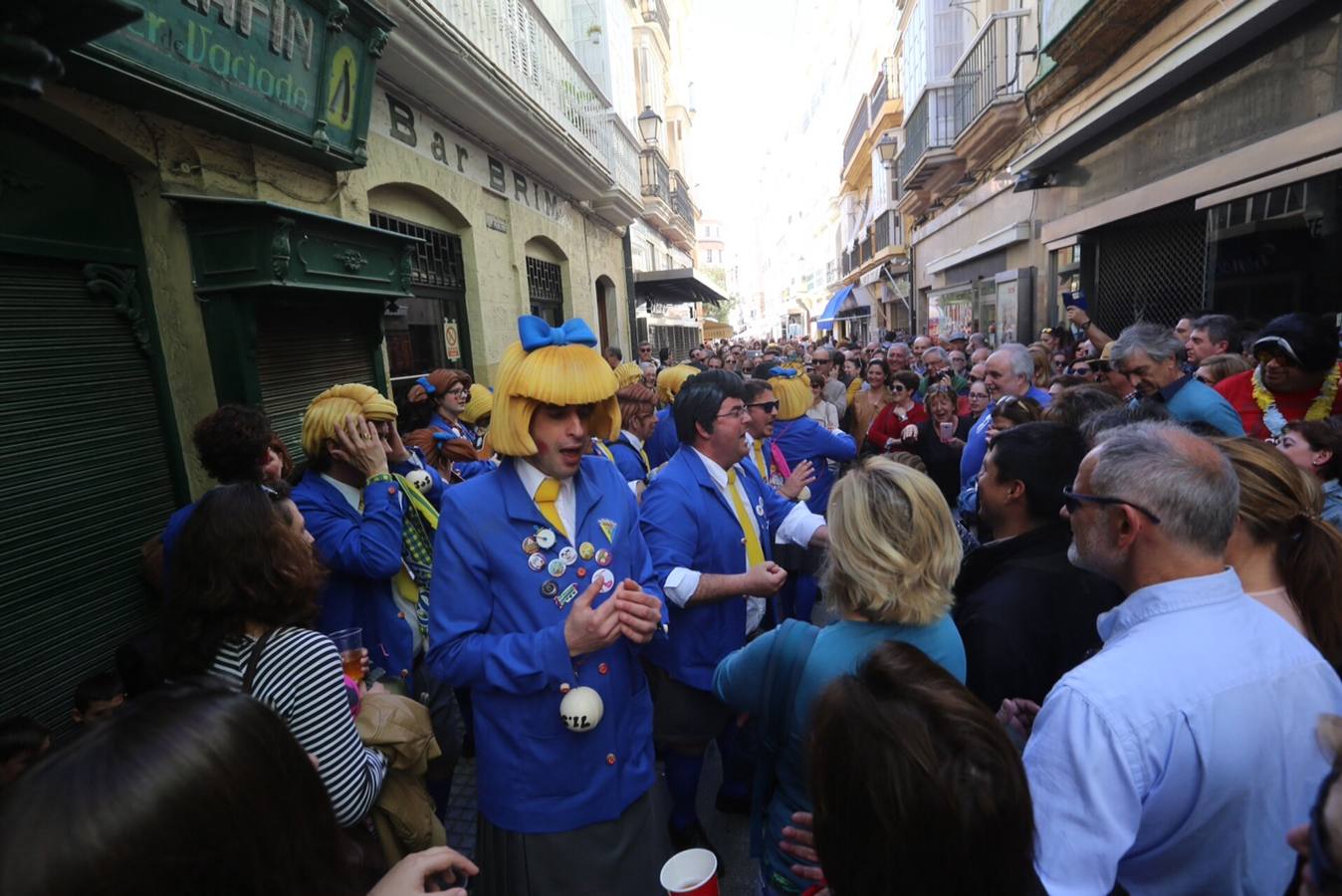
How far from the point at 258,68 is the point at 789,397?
4108 mm

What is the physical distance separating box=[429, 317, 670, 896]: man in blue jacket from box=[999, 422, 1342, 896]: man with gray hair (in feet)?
3.33

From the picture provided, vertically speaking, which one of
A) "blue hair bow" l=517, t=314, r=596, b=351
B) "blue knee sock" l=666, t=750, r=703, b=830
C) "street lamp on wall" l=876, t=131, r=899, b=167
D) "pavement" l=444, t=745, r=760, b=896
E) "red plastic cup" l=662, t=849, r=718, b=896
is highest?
"street lamp on wall" l=876, t=131, r=899, b=167

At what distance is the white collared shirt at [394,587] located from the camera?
9.33ft

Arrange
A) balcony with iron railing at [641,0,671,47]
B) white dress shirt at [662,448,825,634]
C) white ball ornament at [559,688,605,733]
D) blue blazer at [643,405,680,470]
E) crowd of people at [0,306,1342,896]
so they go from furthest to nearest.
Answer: balcony with iron railing at [641,0,671,47] → blue blazer at [643,405,680,470] → white dress shirt at [662,448,825,634] → white ball ornament at [559,688,605,733] → crowd of people at [0,306,1342,896]

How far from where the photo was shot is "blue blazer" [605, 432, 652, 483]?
13.7 ft

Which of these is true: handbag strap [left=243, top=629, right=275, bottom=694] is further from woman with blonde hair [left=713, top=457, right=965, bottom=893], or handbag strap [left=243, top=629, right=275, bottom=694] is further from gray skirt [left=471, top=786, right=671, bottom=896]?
woman with blonde hair [left=713, top=457, right=965, bottom=893]

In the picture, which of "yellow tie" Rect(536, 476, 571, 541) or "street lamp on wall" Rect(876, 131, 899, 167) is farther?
"street lamp on wall" Rect(876, 131, 899, 167)

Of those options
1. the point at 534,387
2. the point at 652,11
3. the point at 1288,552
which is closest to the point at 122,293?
the point at 534,387

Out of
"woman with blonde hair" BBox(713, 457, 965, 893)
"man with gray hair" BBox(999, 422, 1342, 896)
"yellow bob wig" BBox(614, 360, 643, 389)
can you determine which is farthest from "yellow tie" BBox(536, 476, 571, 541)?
"yellow bob wig" BBox(614, 360, 643, 389)

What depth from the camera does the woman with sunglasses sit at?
230 inches

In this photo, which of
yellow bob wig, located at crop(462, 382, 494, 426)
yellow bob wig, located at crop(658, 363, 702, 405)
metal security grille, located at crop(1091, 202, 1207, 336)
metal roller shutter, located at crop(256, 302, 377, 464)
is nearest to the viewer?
metal roller shutter, located at crop(256, 302, 377, 464)

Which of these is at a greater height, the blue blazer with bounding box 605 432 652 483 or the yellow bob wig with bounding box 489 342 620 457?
the yellow bob wig with bounding box 489 342 620 457

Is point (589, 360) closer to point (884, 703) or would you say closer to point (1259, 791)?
point (884, 703)

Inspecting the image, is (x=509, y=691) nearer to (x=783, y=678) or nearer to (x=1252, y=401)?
(x=783, y=678)
